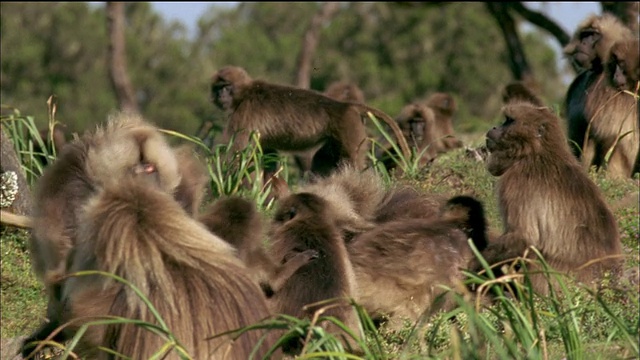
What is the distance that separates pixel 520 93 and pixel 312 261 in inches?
211

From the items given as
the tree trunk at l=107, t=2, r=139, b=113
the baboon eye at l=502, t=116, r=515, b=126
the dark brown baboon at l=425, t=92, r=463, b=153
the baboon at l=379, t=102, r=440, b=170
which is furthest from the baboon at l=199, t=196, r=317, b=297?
the tree trunk at l=107, t=2, r=139, b=113

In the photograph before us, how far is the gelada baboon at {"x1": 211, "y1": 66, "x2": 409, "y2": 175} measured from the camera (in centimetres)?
968

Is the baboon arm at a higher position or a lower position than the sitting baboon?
lower

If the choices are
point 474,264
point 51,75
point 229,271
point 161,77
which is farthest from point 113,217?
point 161,77

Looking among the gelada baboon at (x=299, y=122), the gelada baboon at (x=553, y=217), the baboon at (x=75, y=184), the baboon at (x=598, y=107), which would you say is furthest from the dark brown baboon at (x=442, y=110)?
the baboon at (x=75, y=184)

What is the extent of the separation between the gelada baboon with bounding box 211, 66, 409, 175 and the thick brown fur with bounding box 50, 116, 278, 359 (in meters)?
4.90

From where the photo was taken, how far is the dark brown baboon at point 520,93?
1052 centimetres

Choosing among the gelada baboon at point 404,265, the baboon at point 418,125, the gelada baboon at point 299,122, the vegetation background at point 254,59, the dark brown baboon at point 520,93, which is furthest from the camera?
the vegetation background at point 254,59

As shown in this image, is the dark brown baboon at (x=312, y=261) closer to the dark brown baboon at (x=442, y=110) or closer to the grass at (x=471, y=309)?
the grass at (x=471, y=309)

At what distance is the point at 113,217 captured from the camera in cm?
450

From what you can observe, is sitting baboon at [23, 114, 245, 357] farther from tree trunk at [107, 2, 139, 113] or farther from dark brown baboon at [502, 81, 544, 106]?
tree trunk at [107, 2, 139, 113]

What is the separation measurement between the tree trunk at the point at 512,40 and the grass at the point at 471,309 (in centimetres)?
827

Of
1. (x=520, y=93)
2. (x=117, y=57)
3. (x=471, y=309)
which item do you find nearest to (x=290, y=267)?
(x=471, y=309)

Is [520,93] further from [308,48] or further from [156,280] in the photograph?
[308,48]
